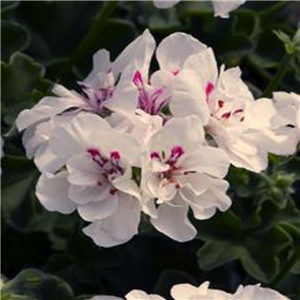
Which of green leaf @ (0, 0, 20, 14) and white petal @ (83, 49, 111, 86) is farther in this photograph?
green leaf @ (0, 0, 20, 14)

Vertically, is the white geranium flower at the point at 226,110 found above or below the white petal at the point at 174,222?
above

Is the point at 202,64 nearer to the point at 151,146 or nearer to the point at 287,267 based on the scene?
the point at 151,146

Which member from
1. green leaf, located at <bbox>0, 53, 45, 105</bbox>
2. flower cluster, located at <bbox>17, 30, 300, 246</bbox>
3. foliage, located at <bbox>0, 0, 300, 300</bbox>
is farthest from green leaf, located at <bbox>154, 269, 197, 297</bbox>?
green leaf, located at <bbox>0, 53, 45, 105</bbox>

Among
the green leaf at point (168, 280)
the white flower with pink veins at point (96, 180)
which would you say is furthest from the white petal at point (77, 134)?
the green leaf at point (168, 280)

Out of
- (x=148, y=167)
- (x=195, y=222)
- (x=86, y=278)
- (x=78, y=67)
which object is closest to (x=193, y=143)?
(x=148, y=167)

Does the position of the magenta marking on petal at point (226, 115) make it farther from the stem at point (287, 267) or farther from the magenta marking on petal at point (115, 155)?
the stem at point (287, 267)

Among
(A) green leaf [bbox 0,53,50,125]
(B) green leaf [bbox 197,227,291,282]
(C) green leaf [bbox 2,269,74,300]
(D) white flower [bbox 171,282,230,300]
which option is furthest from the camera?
(A) green leaf [bbox 0,53,50,125]

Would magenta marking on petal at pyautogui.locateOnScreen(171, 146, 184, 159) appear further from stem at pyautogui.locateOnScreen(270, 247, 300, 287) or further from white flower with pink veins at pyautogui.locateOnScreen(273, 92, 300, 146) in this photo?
stem at pyautogui.locateOnScreen(270, 247, 300, 287)
